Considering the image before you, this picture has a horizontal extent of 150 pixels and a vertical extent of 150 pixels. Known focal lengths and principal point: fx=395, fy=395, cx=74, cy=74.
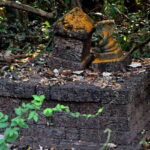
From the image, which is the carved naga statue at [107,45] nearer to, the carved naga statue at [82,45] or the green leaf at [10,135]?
the carved naga statue at [82,45]

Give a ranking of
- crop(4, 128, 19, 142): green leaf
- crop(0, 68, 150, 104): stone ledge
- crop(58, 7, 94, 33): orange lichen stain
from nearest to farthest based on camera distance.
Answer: crop(4, 128, 19, 142): green leaf, crop(0, 68, 150, 104): stone ledge, crop(58, 7, 94, 33): orange lichen stain

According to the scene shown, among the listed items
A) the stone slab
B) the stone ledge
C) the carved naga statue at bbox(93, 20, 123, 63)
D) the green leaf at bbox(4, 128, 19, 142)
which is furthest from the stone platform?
the green leaf at bbox(4, 128, 19, 142)

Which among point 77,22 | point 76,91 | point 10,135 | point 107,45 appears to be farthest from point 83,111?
point 10,135

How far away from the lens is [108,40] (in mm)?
4520

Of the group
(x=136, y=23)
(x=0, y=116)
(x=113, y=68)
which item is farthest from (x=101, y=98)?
(x=136, y=23)

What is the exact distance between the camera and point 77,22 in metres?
4.39

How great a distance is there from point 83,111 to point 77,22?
102 centimetres

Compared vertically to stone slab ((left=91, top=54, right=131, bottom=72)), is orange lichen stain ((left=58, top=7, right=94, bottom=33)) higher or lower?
higher

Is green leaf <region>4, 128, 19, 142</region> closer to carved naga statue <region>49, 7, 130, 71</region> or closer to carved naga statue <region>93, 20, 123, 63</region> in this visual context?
carved naga statue <region>49, 7, 130, 71</region>

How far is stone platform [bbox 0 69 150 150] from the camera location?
391 centimetres

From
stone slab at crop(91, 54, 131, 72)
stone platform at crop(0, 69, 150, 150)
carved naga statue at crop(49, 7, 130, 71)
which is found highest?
carved naga statue at crop(49, 7, 130, 71)

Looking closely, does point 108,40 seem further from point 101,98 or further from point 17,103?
point 17,103

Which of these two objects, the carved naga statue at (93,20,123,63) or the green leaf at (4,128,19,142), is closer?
the green leaf at (4,128,19,142)

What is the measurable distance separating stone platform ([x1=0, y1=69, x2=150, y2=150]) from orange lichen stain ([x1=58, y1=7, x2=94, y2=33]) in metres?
0.63
